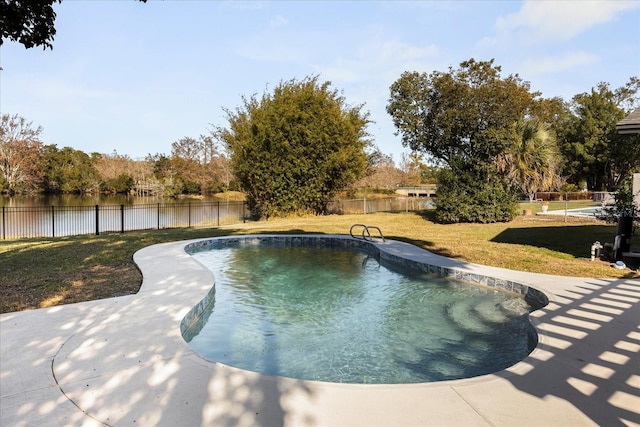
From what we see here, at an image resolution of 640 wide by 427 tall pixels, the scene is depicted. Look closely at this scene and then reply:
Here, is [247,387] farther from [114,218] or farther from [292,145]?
[114,218]

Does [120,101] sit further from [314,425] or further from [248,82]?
[314,425]

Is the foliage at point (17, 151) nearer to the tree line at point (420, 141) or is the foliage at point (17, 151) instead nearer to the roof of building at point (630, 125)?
the tree line at point (420, 141)

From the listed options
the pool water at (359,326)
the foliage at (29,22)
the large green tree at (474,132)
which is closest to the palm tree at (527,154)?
the large green tree at (474,132)

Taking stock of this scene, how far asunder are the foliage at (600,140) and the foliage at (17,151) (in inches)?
1970

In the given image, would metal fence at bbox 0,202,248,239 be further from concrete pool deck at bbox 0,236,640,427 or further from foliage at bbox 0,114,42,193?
foliage at bbox 0,114,42,193

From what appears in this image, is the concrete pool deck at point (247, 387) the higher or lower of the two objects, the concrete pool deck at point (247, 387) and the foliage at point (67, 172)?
the lower

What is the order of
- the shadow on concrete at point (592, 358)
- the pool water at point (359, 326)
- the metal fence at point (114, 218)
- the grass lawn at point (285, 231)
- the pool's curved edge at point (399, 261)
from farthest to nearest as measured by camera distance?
the metal fence at point (114, 218), the grass lawn at point (285, 231), the pool's curved edge at point (399, 261), the pool water at point (359, 326), the shadow on concrete at point (592, 358)

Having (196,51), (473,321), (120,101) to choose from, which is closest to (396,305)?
(473,321)

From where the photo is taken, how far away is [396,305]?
6031mm

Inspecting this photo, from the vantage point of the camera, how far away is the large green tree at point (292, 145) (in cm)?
1770

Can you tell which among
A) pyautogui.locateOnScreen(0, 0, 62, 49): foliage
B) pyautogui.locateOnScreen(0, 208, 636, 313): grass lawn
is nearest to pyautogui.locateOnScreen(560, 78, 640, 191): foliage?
pyautogui.locateOnScreen(0, 208, 636, 313): grass lawn

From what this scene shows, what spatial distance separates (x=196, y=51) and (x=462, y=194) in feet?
39.1

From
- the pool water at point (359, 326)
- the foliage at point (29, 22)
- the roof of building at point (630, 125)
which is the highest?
the foliage at point (29, 22)

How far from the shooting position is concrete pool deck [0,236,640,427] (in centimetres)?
246
